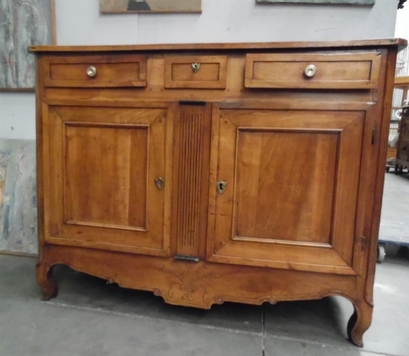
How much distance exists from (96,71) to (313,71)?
696 mm

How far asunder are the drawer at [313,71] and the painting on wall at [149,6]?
2.06ft

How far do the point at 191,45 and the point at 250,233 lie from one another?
0.62m

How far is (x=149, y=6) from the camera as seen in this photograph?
147 centimetres

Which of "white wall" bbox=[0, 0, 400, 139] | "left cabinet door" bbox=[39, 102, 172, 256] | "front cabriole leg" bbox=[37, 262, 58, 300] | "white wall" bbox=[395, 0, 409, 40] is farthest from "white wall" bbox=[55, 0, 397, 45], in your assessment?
"white wall" bbox=[395, 0, 409, 40]

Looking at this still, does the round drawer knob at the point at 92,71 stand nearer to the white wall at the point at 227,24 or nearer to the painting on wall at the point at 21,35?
the white wall at the point at 227,24

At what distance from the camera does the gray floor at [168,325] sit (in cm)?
104

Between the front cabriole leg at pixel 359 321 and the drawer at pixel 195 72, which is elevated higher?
the drawer at pixel 195 72

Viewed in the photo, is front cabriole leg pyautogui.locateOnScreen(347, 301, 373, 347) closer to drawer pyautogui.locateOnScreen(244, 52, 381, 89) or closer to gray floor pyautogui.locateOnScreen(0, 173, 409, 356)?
gray floor pyautogui.locateOnScreen(0, 173, 409, 356)

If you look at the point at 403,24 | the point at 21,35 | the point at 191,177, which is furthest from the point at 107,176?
the point at 403,24

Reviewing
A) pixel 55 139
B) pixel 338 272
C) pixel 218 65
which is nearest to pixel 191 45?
pixel 218 65

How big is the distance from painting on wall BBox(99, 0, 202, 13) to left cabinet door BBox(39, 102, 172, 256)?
0.64m

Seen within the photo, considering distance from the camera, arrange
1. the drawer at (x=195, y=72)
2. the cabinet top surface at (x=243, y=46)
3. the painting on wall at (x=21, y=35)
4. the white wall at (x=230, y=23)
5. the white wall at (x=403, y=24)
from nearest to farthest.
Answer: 1. the cabinet top surface at (x=243, y=46)
2. the drawer at (x=195, y=72)
3. the white wall at (x=230, y=23)
4. the painting on wall at (x=21, y=35)
5. the white wall at (x=403, y=24)

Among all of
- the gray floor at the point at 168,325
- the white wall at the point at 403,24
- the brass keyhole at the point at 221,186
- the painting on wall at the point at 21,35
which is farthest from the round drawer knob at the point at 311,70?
the white wall at the point at 403,24

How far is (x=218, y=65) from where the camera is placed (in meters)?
1.02
